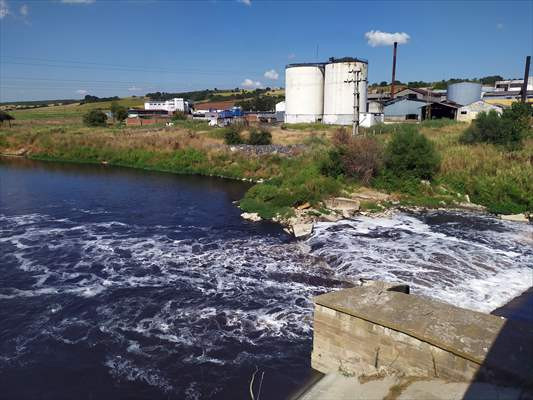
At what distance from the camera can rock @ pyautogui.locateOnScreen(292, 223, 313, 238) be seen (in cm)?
1755

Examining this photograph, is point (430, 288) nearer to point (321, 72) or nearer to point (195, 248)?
point (195, 248)

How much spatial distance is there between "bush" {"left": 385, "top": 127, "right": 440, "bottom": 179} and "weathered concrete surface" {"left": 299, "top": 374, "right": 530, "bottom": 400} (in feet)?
59.9

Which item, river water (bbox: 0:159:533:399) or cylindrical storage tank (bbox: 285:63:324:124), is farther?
cylindrical storage tank (bbox: 285:63:324:124)

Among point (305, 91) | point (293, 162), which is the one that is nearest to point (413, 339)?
point (293, 162)

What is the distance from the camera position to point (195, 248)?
630 inches

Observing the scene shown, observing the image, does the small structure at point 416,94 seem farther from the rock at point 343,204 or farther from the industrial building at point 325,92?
the rock at point 343,204

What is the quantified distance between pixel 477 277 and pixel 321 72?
130ft

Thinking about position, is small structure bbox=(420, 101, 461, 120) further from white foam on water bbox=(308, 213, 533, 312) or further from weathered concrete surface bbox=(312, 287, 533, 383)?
weathered concrete surface bbox=(312, 287, 533, 383)

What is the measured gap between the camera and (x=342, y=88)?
4600cm

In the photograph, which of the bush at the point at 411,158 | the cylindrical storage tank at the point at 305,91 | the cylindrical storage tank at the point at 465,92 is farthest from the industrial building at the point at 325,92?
the bush at the point at 411,158

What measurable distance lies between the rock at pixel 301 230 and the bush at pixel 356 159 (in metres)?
7.02

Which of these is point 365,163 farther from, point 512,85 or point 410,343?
point 512,85

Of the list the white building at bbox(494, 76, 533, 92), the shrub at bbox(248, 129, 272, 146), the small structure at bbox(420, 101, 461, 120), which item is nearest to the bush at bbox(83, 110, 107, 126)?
the shrub at bbox(248, 129, 272, 146)

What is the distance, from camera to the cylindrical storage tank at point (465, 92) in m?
58.8
